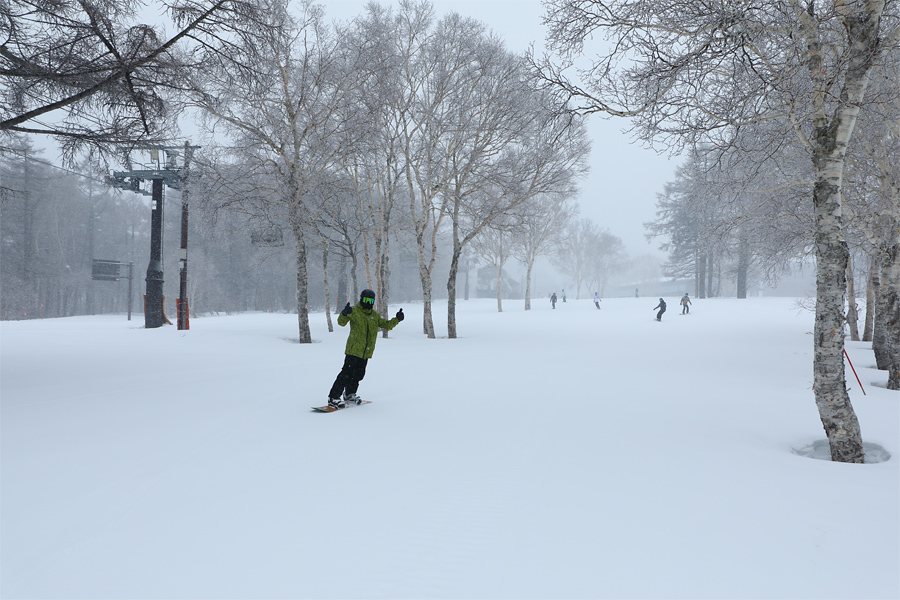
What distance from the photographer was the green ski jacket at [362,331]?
7621 mm

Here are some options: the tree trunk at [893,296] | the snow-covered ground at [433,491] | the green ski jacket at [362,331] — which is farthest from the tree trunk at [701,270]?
the green ski jacket at [362,331]

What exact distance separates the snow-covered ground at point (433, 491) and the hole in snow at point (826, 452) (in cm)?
6

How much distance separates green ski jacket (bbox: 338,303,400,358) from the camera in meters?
7.62

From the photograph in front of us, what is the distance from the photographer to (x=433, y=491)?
422 centimetres

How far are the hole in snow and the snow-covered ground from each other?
0.21ft

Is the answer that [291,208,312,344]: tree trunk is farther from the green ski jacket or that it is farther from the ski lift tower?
the green ski jacket

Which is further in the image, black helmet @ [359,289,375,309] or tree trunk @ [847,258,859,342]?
tree trunk @ [847,258,859,342]

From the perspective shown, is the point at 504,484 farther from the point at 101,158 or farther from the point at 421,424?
the point at 101,158

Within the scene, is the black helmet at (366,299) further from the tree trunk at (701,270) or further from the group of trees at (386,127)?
the tree trunk at (701,270)

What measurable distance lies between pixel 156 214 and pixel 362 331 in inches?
670

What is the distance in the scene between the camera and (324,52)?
15.8 meters

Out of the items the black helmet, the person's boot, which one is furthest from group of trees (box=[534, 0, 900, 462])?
the person's boot

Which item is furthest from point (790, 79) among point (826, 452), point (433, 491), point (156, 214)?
point (156, 214)

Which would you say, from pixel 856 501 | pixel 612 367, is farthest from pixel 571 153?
pixel 856 501
